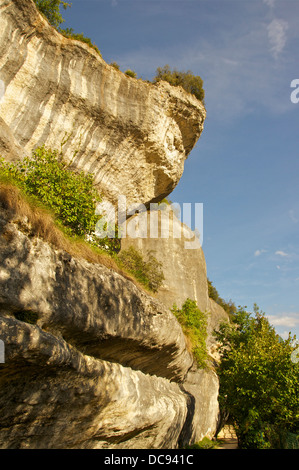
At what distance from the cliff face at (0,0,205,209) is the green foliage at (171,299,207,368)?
6377 millimetres

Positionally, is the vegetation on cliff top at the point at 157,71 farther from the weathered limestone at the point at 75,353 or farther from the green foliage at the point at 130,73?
the weathered limestone at the point at 75,353

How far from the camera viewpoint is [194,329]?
1664 centimetres

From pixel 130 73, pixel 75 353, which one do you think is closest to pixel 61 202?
pixel 75 353

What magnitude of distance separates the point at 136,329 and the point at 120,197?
31.4 ft

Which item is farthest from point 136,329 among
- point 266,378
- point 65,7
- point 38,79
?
point 65,7

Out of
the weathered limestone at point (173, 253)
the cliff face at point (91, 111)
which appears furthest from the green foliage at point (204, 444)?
the cliff face at point (91, 111)

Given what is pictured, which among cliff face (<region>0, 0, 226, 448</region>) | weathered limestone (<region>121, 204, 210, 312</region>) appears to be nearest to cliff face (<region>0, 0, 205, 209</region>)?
cliff face (<region>0, 0, 226, 448</region>)

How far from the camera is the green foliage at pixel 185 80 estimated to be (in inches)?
681

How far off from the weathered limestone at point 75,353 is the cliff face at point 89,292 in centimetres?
2

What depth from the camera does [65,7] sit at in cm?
1628

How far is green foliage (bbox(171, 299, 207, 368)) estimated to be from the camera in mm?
15242

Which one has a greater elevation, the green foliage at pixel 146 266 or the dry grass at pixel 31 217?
the green foliage at pixel 146 266

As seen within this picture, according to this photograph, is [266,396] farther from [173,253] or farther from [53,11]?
[53,11]
